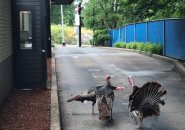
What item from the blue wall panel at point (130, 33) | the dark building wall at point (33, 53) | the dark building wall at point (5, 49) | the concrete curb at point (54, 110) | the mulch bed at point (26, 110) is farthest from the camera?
the blue wall panel at point (130, 33)

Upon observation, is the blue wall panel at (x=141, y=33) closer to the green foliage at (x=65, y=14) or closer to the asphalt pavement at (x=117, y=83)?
the asphalt pavement at (x=117, y=83)

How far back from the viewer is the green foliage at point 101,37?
45737mm

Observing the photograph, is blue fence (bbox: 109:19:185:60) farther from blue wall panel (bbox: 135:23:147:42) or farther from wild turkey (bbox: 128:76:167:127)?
wild turkey (bbox: 128:76:167:127)

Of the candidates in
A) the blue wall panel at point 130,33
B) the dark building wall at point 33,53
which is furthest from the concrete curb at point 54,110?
the blue wall panel at point 130,33

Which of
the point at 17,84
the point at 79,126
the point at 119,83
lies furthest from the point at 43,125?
the point at 119,83

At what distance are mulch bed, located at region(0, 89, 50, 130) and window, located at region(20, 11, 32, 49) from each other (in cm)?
148

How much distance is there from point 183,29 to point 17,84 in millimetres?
9969

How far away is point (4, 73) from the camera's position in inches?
461

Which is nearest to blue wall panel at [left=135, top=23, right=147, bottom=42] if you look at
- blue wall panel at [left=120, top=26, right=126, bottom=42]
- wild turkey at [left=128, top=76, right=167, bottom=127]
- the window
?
blue wall panel at [left=120, top=26, right=126, bottom=42]

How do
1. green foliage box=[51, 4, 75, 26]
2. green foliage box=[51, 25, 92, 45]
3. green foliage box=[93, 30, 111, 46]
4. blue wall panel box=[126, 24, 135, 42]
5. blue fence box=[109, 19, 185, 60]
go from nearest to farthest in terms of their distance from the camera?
blue fence box=[109, 19, 185, 60] < blue wall panel box=[126, 24, 135, 42] < green foliage box=[93, 30, 111, 46] < green foliage box=[51, 25, 92, 45] < green foliage box=[51, 4, 75, 26]

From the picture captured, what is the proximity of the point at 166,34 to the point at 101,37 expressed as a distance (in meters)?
22.6

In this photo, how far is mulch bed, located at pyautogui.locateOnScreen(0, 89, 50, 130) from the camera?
8.98 m

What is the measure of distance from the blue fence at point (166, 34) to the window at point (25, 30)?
353 inches

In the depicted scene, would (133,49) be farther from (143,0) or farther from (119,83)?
(119,83)
